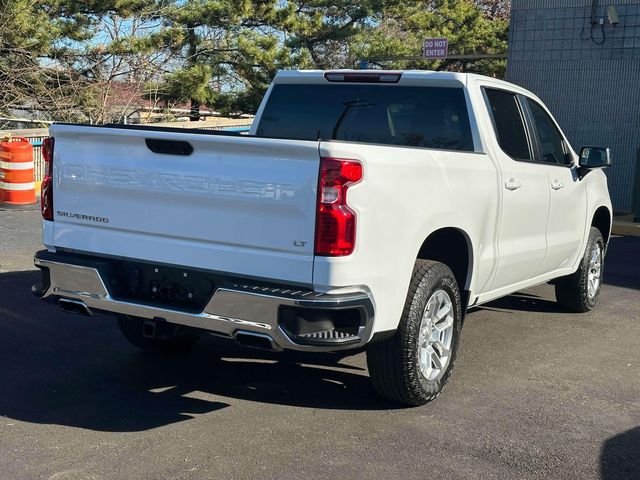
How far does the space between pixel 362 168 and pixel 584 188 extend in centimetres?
364

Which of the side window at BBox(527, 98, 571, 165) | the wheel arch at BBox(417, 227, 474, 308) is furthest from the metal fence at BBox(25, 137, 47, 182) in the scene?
the wheel arch at BBox(417, 227, 474, 308)

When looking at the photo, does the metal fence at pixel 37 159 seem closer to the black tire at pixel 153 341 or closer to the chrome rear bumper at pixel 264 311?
the black tire at pixel 153 341

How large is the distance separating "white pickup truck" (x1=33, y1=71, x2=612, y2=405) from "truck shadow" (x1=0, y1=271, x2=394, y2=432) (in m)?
0.31

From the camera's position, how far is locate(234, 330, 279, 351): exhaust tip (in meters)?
4.09

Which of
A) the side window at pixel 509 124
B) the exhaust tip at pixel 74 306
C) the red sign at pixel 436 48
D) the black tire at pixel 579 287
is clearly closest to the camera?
the exhaust tip at pixel 74 306

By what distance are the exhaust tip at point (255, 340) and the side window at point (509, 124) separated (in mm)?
2431

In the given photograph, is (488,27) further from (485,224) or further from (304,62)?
(485,224)

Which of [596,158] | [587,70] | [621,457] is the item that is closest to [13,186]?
[596,158]

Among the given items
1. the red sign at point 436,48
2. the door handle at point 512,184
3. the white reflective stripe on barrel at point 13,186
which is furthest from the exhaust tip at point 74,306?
the red sign at point 436,48

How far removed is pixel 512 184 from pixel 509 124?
574 millimetres

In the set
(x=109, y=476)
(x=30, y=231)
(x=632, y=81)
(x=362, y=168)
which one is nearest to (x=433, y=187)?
(x=362, y=168)

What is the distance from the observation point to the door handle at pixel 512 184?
550 centimetres

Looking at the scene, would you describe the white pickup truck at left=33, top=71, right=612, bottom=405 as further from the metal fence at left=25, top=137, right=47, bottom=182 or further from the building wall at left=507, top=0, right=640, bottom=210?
the metal fence at left=25, top=137, right=47, bottom=182

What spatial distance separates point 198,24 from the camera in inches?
1051
